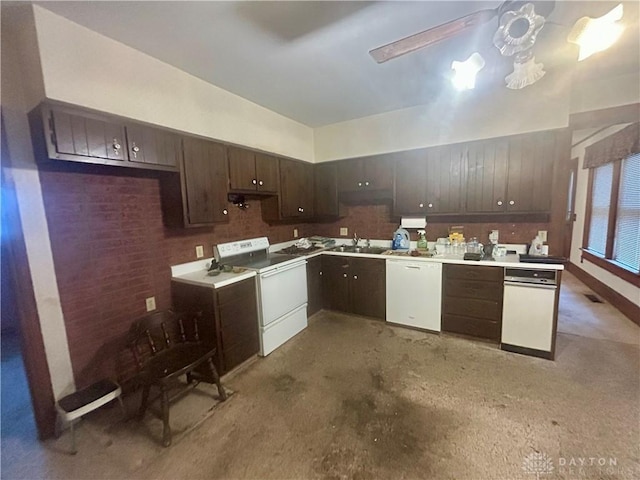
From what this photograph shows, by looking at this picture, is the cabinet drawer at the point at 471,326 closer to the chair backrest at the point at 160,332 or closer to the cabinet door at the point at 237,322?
the cabinet door at the point at 237,322

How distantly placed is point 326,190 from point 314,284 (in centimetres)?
146

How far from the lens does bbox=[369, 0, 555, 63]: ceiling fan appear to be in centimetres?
134

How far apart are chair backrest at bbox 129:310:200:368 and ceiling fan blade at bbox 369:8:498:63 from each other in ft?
7.95

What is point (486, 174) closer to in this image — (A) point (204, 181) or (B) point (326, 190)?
(B) point (326, 190)

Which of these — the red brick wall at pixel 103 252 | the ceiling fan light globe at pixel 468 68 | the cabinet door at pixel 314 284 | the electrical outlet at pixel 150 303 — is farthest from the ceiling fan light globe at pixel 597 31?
the electrical outlet at pixel 150 303

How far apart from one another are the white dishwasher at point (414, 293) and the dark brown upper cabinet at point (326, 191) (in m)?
1.24

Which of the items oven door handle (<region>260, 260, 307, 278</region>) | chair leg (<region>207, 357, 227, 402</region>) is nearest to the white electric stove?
oven door handle (<region>260, 260, 307, 278</region>)

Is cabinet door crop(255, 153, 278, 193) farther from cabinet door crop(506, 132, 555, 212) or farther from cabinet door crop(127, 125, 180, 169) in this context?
cabinet door crop(506, 132, 555, 212)

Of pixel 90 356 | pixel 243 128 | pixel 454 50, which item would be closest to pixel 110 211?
pixel 90 356

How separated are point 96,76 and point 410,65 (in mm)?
2498

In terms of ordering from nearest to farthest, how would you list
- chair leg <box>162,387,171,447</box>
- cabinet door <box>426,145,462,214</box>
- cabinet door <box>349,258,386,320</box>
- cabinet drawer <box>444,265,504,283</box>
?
1. chair leg <box>162,387,171,447</box>
2. cabinet drawer <box>444,265,504,283</box>
3. cabinet door <box>426,145,462,214</box>
4. cabinet door <box>349,258,386,320</box>

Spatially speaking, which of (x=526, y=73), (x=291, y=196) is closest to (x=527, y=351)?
(x=526, y=73)

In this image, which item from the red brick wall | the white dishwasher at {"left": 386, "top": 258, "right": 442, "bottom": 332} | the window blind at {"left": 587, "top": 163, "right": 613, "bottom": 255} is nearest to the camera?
the red brick wall

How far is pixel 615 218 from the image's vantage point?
13.7 feet
